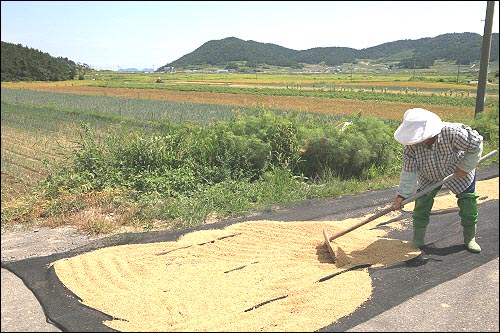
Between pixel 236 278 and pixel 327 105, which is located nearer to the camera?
pixel 236 278

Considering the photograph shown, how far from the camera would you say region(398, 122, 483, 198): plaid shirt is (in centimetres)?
388

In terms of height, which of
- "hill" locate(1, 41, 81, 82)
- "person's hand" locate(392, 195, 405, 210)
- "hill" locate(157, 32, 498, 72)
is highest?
"hill" locate(157, 32, 498, 72)

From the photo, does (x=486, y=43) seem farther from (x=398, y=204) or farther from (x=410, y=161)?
(x=398, y=204)

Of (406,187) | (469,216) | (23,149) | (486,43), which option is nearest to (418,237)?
(469,216)

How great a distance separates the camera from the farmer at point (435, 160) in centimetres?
385

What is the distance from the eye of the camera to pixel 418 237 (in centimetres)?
434

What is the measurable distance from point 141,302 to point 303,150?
4859 millimetres

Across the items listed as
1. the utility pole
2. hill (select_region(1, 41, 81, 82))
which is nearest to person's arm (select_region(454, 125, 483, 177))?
the utility pole

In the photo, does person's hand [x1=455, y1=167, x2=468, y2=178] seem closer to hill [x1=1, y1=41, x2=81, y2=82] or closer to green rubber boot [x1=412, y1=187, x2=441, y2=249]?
green rubber boot [x1=412, y1=187, x2=441, y2=249]

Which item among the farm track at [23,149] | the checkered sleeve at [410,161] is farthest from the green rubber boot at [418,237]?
the farm track at [23,149]

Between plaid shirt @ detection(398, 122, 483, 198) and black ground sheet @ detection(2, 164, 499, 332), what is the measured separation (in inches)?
27.9

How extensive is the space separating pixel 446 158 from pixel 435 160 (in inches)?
4.0

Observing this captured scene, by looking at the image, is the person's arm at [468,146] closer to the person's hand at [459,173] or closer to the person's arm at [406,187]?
the person's hand at [459,173]

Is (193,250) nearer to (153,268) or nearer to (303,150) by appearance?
(153,268)
